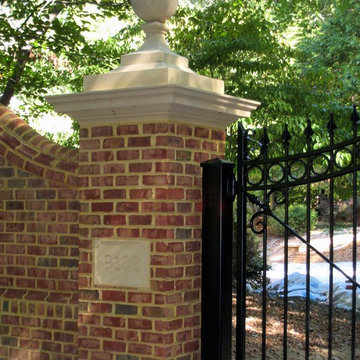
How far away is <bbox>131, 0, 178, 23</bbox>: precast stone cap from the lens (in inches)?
147

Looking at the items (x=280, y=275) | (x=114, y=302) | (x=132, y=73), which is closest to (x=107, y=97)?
(x=132, y=73)

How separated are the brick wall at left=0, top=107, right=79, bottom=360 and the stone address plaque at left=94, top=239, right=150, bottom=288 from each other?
0.43m

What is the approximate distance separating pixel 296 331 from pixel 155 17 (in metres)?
4.96

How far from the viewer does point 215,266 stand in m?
3.61

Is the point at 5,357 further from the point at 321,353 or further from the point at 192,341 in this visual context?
the point at 321,353

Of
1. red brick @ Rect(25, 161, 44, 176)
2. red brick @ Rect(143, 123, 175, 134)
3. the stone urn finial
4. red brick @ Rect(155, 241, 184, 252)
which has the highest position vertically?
the stone urn finial

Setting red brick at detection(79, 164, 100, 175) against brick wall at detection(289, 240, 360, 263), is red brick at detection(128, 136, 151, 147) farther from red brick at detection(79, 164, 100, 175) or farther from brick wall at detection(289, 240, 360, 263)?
brick wall at detection(289, 240, 360, 263)

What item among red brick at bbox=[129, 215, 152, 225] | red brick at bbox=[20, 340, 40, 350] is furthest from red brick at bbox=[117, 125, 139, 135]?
red brick at bbox=[20, 340, 40, 350]

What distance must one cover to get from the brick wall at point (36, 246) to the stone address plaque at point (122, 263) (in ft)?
1.40

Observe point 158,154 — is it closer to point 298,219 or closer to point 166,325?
point 166,325

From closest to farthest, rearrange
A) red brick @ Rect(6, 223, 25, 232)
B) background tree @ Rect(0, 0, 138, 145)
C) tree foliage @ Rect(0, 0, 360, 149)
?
red brick @ Rect(6, 223, 25, 232)
tree foliage @ Rect(0, 0, 360, 149)
background tree @ Rect(0, 0, 138, 145)

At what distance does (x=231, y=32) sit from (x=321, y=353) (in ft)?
13.2

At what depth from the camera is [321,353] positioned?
6625 millimetres

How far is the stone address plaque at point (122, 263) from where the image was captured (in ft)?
11.6
